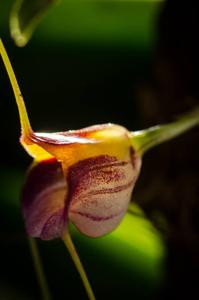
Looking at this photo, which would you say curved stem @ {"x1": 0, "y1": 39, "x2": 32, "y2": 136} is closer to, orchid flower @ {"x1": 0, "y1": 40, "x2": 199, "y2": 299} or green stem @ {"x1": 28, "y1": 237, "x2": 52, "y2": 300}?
orchid flower @ {"x1": 0, "y1": 40, "x2": 199, "y2": 299}

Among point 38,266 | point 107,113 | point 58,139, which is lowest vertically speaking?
point 107,113

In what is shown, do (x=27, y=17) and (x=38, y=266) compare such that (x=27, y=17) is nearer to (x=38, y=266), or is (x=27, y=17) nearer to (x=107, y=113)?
(x=38, y=266)

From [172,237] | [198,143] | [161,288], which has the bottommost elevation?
[161,288]

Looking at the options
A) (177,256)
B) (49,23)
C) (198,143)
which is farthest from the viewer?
(49,23)

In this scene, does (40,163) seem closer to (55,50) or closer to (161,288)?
(161,288)

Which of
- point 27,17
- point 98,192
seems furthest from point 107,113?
point 98,192

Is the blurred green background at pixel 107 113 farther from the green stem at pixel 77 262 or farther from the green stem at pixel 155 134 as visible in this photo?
the green stem at pixel 77 262

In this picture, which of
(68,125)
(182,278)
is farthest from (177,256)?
(68,125)
